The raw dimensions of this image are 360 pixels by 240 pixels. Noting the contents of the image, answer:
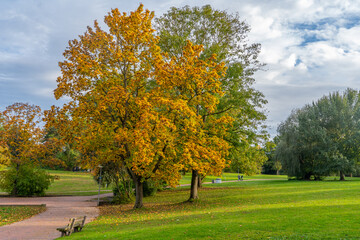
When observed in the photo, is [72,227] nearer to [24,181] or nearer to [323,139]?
[24,181]

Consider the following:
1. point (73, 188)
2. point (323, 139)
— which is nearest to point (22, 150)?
point (73, 188)

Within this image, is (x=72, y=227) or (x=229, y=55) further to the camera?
(x=229, y=55)

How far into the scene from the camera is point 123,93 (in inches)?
623

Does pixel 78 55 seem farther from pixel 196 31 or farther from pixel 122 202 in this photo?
pixel 122 202

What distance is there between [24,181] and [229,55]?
2271cm

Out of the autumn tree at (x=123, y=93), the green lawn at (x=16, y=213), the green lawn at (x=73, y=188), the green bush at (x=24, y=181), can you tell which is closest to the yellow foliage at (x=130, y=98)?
the autumn tree at (x=123, y=93)

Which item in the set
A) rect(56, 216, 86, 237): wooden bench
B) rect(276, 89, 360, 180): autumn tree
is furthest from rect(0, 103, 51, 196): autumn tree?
rect(276, 89, 360, 180): autumn tree

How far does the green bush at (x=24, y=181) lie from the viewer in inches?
1112

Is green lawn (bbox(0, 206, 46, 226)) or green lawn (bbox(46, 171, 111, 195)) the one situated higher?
green lawn (bbox(0, 206, 46, 226))

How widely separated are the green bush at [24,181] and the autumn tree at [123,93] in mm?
13840

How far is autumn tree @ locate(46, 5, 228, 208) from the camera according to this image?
1620 centimetres

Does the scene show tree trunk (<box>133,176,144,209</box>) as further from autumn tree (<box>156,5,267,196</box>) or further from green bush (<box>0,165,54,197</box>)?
green bush (<box>0,165,54,197</box>)

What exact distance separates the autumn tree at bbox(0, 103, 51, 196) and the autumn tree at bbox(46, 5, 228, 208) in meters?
13.9

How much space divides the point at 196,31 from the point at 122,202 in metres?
15.3
